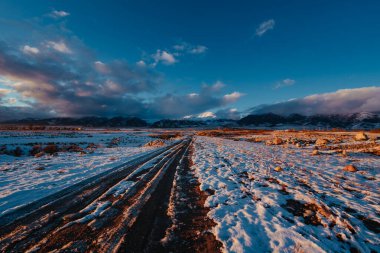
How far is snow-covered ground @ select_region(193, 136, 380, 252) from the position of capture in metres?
4.27

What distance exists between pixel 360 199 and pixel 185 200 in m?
6.39

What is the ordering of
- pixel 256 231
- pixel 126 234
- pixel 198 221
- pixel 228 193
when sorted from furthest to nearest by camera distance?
1. pixel 228 193
2. pixel 198 221
3. pixel 256 231
4. pixel 126 234

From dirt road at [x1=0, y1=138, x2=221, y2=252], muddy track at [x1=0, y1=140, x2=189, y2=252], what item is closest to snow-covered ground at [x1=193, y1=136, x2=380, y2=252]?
dirt road at [x1=0, y1=138, x2=221, y2=252]

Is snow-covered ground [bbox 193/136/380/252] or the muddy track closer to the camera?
the muddy track

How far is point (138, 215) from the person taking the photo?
5.54 meters

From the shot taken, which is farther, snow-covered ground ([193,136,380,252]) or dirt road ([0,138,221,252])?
snow-covered ground ([193,136,380,252])

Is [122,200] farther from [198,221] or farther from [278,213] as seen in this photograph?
[278,213]

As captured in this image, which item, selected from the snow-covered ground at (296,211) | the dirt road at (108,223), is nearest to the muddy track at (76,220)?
the dirt road at (108,223)

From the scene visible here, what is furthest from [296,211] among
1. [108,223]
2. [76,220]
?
[76,220]

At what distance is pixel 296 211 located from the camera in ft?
19.7

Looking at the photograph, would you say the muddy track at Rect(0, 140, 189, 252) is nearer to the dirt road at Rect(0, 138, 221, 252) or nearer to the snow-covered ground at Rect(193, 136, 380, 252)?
the dirt road at Rect(0, 138, 221, 252)

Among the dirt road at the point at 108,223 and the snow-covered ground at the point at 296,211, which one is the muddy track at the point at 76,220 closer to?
the dirt road at the point at 108,223

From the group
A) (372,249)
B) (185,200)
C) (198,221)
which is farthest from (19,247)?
(372,249)

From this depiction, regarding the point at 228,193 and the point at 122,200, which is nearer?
the point at 122,200
